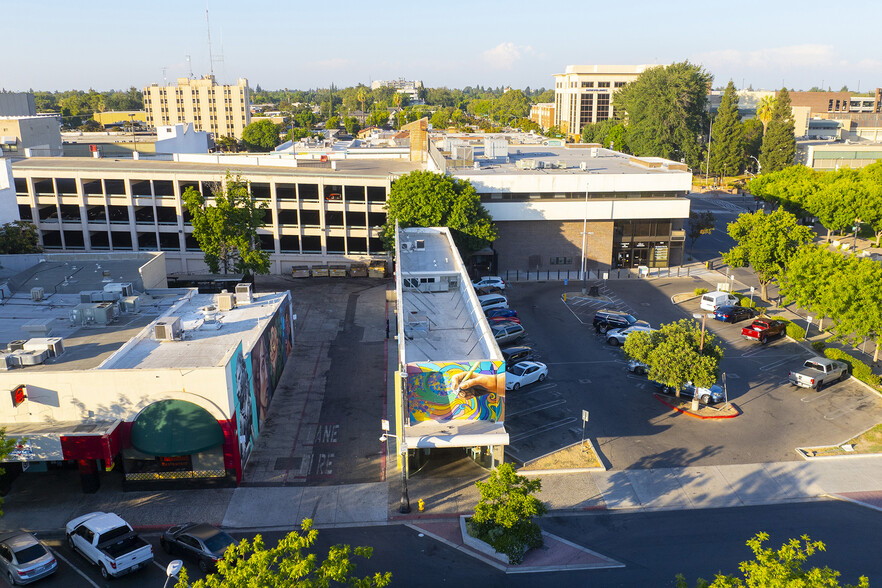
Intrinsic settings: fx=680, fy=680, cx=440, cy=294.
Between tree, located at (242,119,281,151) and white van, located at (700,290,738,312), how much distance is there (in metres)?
133

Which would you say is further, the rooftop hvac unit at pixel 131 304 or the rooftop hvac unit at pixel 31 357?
the rooftop hvac unit at pixel 131 304

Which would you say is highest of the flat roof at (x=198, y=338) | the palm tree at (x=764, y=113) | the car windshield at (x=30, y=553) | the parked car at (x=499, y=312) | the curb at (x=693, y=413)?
the palm tree at (x=764, y=113)

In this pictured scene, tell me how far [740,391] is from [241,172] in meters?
50.1

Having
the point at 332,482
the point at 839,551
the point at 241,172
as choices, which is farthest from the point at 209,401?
the point at 241,172

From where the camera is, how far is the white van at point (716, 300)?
2128 inches

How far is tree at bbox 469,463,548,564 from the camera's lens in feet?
81.6

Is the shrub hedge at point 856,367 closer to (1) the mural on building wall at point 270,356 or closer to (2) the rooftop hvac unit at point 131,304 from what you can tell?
(1) the mural on building wall at point 270,356

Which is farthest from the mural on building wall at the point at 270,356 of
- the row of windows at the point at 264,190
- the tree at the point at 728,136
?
the tree at the point at 728,136

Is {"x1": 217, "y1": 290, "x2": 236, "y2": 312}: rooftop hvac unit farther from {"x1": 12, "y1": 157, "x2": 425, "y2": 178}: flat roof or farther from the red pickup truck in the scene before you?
the red pickup truck

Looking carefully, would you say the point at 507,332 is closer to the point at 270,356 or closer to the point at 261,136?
the point at 270,356

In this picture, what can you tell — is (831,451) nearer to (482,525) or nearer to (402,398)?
(482,525)

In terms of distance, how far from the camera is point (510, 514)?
81.8ft

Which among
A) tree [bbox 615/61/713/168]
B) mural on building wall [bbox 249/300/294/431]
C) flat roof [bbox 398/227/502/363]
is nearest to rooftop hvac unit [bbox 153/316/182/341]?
mural on building wall [bbox 249/300/294/431]

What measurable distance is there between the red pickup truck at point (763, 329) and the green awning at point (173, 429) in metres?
37.4
